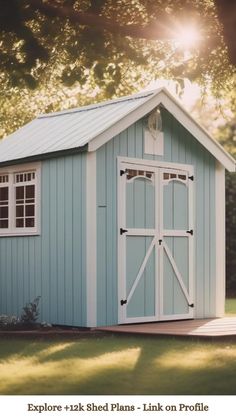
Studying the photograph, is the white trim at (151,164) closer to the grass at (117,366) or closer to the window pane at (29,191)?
the window pane at (29,191)

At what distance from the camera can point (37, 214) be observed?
43.8 feet

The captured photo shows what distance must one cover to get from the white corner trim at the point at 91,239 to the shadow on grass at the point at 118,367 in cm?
88

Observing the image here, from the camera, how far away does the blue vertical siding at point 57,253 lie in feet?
40.7

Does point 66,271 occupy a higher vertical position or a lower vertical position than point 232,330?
higher

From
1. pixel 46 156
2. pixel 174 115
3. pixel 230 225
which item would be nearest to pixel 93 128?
pixel 46 156

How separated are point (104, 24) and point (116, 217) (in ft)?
11.4

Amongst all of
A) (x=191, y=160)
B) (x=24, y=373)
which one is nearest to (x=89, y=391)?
(x=24, y=373)

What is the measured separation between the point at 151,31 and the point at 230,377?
4550 millimetres

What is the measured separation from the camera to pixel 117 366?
29.2 ft

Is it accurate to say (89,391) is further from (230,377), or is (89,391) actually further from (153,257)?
A: (153,257)

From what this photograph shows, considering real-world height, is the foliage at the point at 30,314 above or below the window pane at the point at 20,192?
below

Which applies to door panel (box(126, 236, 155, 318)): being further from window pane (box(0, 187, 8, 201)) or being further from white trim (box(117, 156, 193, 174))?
window pane (box(0, 187, 8, 201))

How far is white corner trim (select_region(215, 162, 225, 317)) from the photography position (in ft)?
47.9

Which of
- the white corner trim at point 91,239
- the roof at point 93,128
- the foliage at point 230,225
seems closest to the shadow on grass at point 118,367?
the white corner trim at point 91,239
